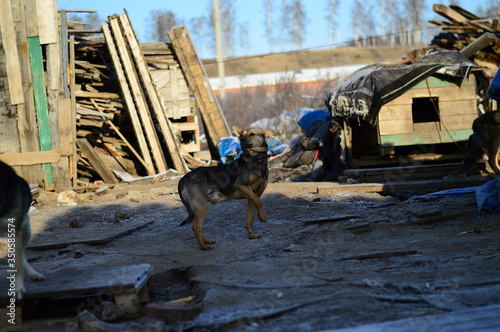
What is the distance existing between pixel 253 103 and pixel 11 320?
96.6 ft

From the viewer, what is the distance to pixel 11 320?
4047 millimetres

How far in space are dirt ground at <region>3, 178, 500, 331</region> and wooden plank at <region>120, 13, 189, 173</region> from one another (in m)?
4.26

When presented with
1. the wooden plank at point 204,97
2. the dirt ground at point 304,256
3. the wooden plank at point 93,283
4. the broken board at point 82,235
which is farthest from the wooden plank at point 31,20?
→ the wooden plank at point 93,283

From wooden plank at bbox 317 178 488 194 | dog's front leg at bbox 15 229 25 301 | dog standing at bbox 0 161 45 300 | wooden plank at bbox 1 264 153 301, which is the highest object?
dog standing at bbox 0 161 45 300

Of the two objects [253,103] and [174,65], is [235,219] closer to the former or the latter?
[174,65]

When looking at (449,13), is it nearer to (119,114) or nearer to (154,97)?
(154,97)

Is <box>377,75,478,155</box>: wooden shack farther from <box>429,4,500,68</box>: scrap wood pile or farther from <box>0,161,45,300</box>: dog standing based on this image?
<box>0,161,45,300</box>: dog standing

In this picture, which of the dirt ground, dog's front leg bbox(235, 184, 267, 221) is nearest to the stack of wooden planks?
the dirt ground

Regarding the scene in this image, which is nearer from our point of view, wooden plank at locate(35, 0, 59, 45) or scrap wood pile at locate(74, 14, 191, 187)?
wooden plank at locate(35, 0, 59, 45)

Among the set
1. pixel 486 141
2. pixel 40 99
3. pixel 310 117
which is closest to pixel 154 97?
pixel 40 99

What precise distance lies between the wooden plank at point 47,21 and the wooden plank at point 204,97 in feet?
16.3

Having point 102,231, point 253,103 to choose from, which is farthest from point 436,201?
point 253,103

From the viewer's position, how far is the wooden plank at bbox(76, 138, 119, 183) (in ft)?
42.8

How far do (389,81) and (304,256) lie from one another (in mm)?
6572
